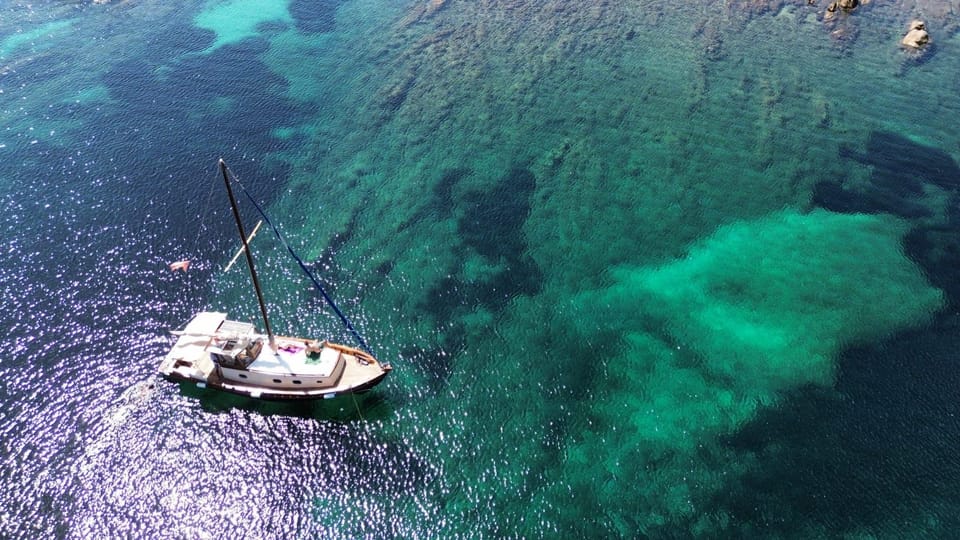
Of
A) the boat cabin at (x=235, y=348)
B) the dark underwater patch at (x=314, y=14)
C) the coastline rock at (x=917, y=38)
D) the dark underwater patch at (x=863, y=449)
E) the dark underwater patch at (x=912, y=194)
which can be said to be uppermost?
the dark underwater patch at (x=314, y=14)

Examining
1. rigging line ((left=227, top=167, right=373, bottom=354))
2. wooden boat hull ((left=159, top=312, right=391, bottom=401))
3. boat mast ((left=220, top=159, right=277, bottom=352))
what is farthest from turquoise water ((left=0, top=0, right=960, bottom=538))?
boat mast ((left=220, top=159, right=277, bottom=352))

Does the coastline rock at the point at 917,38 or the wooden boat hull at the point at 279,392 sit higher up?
the coastline rock at the point at 917,38

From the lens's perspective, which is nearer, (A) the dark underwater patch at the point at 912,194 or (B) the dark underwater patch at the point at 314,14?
(A) the dark underwater patch at the point at 912,194

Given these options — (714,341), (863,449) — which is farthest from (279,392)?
(863,449)

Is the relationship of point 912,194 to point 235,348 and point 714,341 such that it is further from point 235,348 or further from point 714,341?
point 235,348

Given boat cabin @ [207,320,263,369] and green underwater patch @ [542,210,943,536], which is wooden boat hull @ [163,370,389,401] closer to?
boat cabin @ [207,320,263,369]

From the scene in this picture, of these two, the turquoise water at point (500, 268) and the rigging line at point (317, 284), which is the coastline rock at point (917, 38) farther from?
the rigging line at point (317, 284)

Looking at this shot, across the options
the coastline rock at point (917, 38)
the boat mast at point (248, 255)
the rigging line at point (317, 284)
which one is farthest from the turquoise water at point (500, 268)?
the boat mast at point (248, 255)
